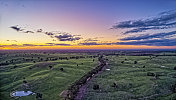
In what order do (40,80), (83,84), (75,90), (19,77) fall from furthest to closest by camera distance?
(19,77) < (40,80) < (83,84) < (75,90)

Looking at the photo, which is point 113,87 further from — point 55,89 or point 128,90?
point 55,89

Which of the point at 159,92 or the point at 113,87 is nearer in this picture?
the point at 159,92

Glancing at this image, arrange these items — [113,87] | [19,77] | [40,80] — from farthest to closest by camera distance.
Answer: [19,77], [40,80], [113,87]

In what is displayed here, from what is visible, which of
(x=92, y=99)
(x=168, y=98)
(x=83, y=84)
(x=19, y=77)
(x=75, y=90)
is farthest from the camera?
(x=19, y=77)

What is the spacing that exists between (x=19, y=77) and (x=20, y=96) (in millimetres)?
28593

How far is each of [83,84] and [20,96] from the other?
23922 mm

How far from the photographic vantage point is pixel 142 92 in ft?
127

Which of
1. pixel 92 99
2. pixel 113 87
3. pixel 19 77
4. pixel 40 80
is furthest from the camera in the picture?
pixel 19 77

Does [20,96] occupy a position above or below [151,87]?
below

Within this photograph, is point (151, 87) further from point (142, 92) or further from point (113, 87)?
point (113, 87)

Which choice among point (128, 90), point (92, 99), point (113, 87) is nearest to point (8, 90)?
point (92, 99)

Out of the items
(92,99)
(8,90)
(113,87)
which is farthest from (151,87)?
(8,90)

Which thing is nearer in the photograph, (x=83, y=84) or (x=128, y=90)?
(x=128, y=90)

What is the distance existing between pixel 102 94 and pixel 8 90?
137 ft
